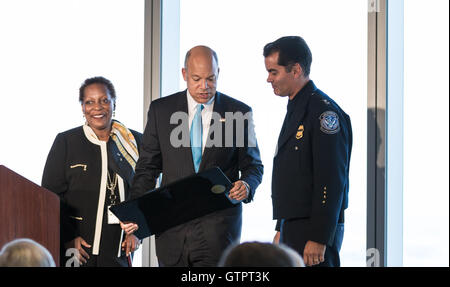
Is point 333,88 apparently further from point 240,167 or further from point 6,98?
point 6,98

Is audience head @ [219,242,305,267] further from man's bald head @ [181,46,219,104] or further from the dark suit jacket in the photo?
man's bald head @ [181,46,219,104]

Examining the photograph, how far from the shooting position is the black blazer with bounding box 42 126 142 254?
3.54 meters

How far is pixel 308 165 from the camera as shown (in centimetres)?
305

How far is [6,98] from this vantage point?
4.70m

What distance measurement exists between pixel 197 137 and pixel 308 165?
0.50m

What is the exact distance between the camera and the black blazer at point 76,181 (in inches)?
139

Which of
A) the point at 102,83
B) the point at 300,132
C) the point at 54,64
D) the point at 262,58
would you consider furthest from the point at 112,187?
the point at 54,64

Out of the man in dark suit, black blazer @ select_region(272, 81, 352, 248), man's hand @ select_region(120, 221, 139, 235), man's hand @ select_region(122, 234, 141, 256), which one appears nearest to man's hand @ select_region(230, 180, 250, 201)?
the man in dark suit

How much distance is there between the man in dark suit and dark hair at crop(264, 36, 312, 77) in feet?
0.84

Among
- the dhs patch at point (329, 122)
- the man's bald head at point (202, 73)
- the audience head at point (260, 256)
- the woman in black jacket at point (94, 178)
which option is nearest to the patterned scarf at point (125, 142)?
the woman in black jacket at point (94, 178)

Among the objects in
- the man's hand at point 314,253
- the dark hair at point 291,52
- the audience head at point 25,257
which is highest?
the dark hair at point 291,52

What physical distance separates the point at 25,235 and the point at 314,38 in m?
1.86

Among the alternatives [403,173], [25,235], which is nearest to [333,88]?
[403,173]

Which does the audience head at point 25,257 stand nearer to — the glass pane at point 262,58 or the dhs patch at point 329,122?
the dhs patch at point 329,122
